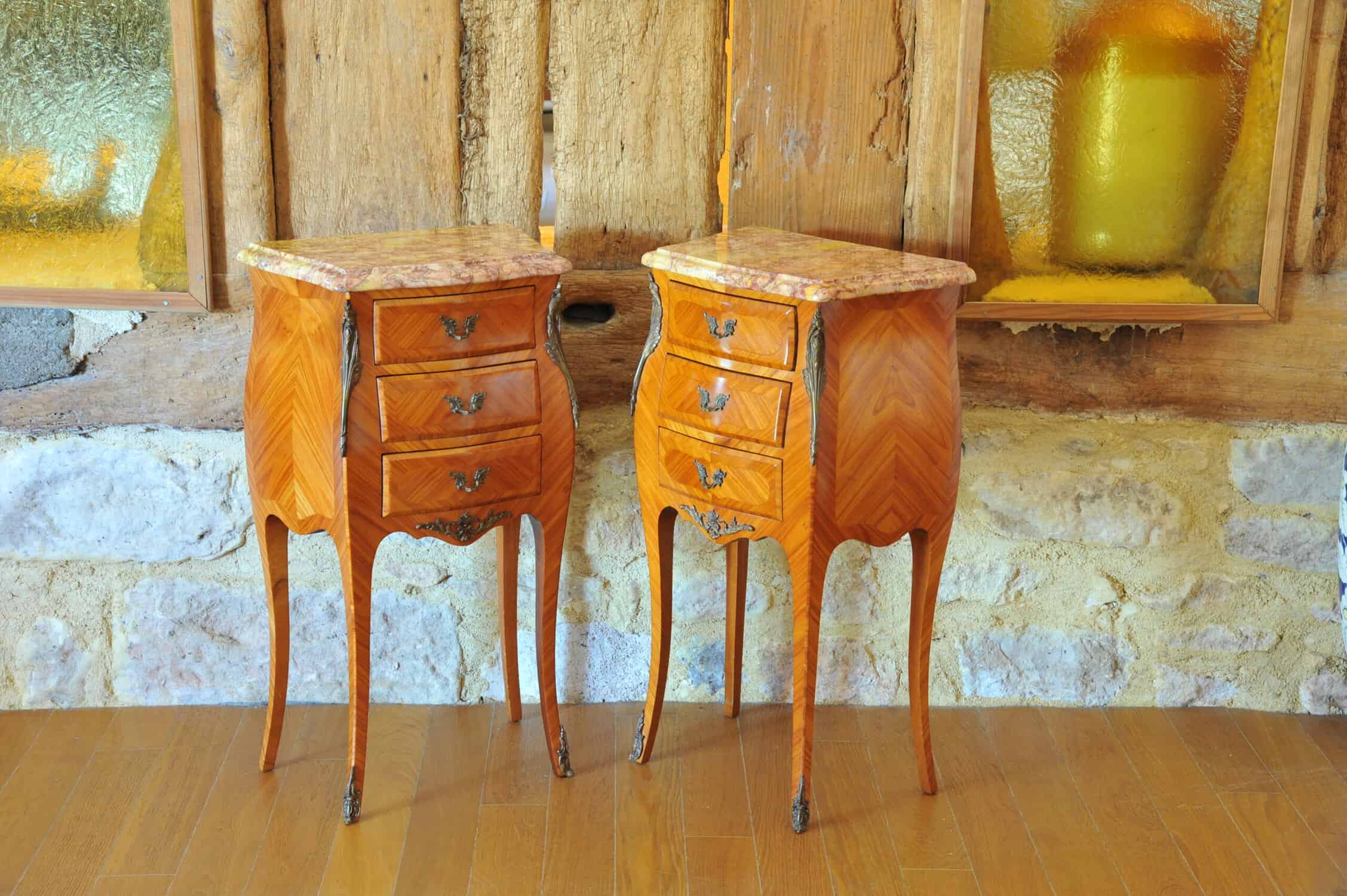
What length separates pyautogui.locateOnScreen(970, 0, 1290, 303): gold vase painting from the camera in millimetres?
2428

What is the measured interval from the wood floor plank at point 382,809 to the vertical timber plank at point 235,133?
0.89 m

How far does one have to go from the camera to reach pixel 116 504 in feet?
8.59

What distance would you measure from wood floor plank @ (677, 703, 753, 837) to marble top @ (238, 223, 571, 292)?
991 millimetres

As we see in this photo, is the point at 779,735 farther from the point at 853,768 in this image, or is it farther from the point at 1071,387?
the point at 1071,387

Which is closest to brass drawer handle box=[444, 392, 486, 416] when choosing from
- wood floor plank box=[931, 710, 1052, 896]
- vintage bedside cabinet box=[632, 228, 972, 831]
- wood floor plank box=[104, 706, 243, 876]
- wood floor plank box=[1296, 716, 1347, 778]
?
vintage bedside cabinet box=[632, 228, 972, 831]

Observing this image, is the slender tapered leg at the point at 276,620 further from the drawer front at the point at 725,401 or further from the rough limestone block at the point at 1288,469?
the rough limestone block at the point at 1288,469

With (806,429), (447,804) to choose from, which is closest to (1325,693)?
(806,429)

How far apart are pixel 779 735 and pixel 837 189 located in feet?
3.55

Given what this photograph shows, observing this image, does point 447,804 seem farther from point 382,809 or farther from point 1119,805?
point 1119,805

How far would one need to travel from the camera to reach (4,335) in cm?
256

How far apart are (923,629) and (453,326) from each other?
991 mm

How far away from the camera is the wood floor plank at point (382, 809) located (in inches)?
85.7

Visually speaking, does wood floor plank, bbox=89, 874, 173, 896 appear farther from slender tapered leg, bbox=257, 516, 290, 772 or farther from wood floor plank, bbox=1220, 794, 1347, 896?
wood floor plank, bbox=1220, 794, 1347, 896

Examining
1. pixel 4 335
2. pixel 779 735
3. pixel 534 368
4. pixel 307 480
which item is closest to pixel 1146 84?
pixel 534 368
